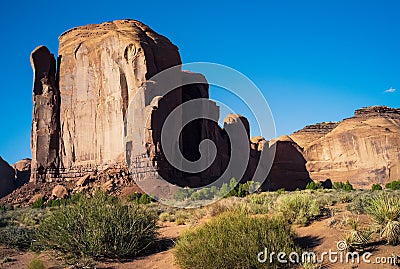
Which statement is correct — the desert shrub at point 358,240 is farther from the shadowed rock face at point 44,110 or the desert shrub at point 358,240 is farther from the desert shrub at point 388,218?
the shadowed rock face at point 44,110

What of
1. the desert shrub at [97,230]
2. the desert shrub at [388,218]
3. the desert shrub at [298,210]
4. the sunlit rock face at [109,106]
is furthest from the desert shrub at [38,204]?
the desert shrub at [388,218]

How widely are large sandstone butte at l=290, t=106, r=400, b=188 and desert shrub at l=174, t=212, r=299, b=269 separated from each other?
45.8m

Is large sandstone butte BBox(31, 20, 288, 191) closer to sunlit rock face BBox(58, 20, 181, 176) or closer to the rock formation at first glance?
sunlit rock face BBox(58, 20, 181, 176)

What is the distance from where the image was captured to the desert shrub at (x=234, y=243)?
822 centimetres

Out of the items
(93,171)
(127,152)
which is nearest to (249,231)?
(127,152)

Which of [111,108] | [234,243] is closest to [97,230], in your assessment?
[234,243]

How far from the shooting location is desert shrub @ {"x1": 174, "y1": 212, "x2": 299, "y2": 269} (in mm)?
8219

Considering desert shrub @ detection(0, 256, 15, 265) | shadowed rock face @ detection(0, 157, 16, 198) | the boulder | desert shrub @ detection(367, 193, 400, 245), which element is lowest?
desert shrub @ detection(0, 256, 15, 265)

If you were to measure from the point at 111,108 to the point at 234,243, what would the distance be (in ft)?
118

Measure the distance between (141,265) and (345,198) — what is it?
9.77m

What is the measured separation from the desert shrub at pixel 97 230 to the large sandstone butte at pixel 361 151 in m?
45.1

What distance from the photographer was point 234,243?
28.2 ft

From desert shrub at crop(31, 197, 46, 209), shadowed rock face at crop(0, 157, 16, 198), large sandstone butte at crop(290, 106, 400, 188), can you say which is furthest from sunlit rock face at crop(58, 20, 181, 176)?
large sandstone butte at crop(290, 106, 400, 188)

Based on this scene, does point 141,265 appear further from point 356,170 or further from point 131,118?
point 356,170
